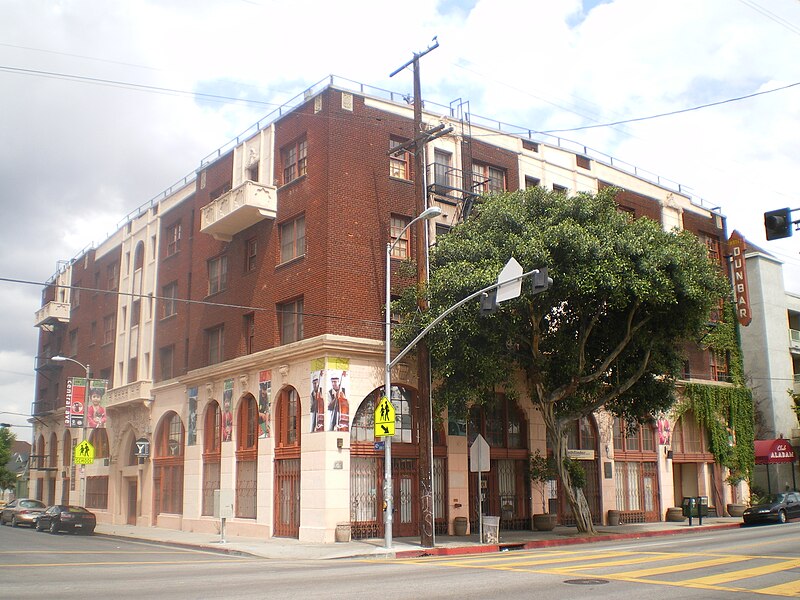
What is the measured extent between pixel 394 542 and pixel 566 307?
1021 cm

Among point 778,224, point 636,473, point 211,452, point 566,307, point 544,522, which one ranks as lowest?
point 544,522

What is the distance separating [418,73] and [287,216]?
7.97 metres

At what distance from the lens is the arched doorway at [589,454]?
3678 cm

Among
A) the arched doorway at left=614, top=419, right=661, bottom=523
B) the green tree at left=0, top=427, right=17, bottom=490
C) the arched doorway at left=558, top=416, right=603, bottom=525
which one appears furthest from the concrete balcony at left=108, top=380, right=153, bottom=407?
the green tree at left=0, top=427, right=17, bottom=490

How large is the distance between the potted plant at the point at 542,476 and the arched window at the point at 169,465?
54.2ft

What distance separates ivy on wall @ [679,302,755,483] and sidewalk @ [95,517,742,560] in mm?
7551

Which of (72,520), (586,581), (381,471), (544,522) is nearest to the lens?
(586,581)

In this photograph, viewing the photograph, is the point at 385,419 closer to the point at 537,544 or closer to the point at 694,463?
the point at 537,544

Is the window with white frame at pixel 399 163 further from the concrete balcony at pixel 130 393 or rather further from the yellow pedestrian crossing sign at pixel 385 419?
the concrete balcony at pixel 130 393

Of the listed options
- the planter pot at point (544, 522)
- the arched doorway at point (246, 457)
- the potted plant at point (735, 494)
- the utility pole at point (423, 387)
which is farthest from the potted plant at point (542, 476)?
the potted plant at point (735, 494)

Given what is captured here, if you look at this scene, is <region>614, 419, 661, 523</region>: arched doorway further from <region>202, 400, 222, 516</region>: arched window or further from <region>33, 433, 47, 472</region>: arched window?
<region>33, 433, 47, 472</region>: arched window

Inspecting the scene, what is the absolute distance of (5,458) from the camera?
82.1m

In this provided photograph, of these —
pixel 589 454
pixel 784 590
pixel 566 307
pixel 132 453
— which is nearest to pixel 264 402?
pixel 566 307

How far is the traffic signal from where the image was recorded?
15664mm
